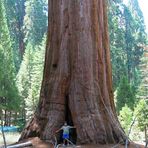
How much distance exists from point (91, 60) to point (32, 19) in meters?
41.5

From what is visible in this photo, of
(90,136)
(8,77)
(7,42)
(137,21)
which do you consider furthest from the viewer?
(137,21)

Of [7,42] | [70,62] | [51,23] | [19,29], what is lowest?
[70,62]

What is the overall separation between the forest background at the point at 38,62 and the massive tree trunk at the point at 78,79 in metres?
10.2

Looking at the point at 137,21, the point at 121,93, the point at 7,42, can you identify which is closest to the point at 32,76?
the point at 7,42

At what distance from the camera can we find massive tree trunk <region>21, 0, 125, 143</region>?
4.82 metres

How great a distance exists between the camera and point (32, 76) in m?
31.8

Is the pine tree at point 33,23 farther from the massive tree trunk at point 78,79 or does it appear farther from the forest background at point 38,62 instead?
the massive tree trunk at point 78,79

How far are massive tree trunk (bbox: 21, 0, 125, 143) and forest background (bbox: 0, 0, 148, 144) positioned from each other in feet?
33.5

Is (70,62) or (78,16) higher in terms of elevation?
(78,16)

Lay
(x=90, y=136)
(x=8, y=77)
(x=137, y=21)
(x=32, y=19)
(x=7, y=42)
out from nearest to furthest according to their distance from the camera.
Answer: (x=90, y=136)
(x=8, y=77)
(x=7, y=42)
(x=32, y=19)
(x=137, y=21)

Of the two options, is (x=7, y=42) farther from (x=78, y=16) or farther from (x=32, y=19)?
(x=78, y=16)

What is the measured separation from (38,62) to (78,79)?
26335 millimetres

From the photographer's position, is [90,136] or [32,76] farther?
[32,76]

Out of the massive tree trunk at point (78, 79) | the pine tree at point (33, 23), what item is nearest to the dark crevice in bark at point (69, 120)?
the massive tree trunk at point (78, 79)
